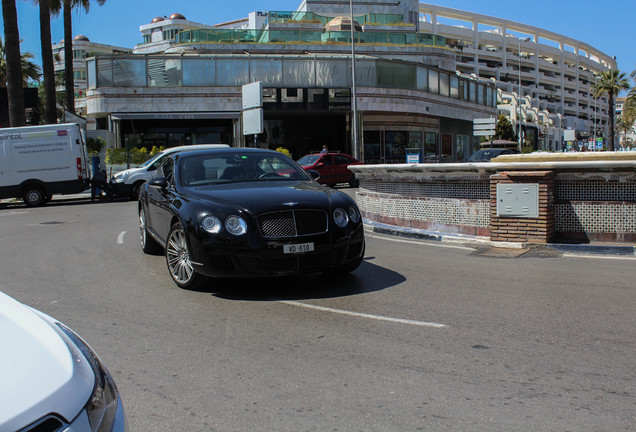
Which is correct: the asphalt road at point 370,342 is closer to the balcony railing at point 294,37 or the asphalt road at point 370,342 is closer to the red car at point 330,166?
the red car at point 330,166

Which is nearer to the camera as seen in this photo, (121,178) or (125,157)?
(121,178)

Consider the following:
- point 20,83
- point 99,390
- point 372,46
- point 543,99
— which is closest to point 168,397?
point 99,390

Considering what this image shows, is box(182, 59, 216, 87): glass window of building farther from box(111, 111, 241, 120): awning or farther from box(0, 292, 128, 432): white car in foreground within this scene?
box(0, 292, 128, 432): white car in foreground

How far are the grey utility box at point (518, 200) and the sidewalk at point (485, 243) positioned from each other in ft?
1.71

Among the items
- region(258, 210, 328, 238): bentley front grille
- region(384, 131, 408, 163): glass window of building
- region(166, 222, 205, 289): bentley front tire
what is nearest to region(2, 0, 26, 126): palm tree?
region(166, 222, 205, 289): bentley front tire

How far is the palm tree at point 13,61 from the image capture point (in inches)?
904

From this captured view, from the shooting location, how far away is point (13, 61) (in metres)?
23.3

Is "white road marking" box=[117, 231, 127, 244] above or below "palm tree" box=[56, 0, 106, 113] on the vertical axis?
below

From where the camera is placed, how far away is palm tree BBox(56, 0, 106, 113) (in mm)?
29719

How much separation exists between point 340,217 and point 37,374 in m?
4.74

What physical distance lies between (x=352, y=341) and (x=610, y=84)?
95102 millimetres

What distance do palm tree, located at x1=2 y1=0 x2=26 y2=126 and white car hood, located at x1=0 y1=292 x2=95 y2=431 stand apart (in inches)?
953

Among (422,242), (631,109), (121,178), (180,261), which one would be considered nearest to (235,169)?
(180,261)

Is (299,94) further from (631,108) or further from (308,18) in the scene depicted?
(631,108)
